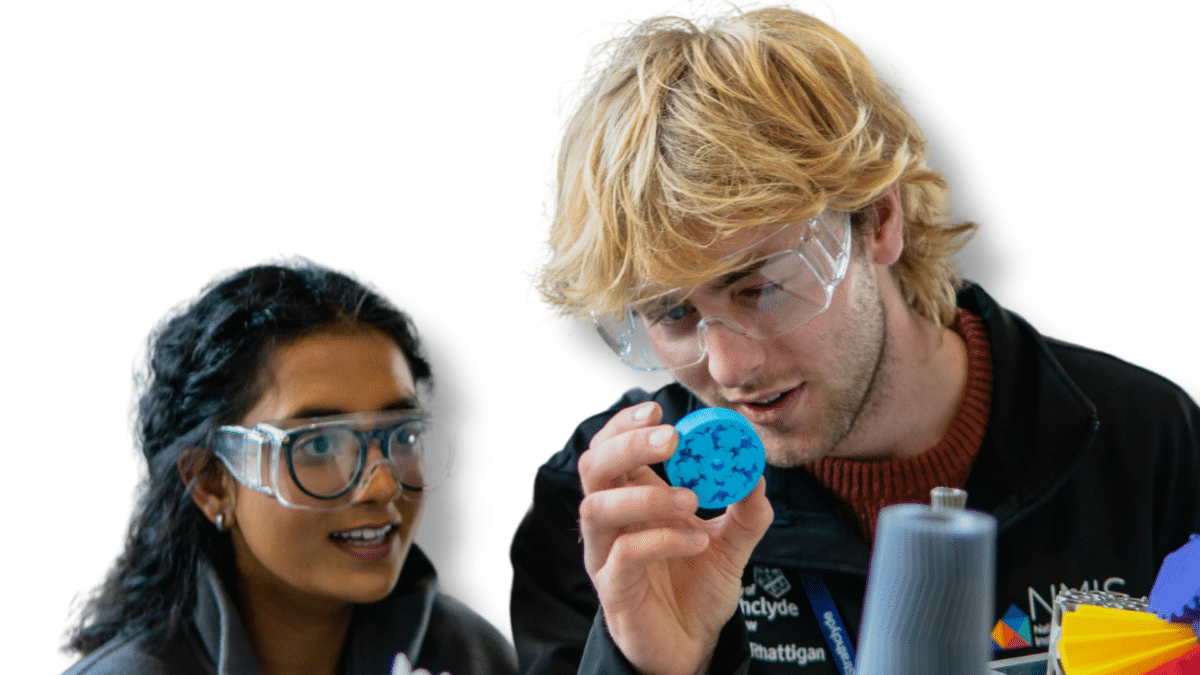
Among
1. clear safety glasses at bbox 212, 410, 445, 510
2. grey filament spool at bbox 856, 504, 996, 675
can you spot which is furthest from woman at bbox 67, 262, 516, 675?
grey filament spool at bbox 856, 504, 996, 675

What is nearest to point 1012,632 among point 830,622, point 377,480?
point 830,622

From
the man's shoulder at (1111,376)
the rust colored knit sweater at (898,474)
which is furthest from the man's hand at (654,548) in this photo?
the man's shoulder at (1111,376)

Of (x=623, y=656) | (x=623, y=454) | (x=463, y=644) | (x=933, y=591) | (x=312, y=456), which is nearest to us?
(x=933, y=591)

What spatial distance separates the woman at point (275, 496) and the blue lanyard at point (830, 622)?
71 centimetres

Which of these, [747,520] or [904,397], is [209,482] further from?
[904,397]

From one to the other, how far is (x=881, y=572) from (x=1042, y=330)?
177 centimetres

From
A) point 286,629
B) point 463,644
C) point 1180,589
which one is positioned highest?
point 1180,589

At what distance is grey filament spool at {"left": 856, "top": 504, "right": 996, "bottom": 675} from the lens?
1004 mm

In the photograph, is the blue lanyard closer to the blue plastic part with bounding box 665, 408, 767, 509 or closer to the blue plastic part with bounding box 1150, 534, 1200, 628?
the blue plastic part with bounding box 665, 408, 767, 509

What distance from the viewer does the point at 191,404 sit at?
203 cm

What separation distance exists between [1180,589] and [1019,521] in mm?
831

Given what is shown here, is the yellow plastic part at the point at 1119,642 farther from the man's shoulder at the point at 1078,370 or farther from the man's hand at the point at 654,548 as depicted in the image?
the man's shoulder at the point at 1078,370

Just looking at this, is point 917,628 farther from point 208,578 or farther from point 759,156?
point 208,578

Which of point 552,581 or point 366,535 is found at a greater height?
point 366,535
